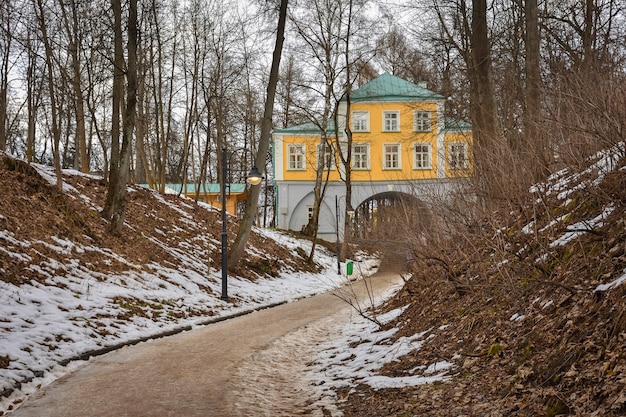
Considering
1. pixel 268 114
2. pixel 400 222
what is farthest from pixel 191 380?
pixel 268 114

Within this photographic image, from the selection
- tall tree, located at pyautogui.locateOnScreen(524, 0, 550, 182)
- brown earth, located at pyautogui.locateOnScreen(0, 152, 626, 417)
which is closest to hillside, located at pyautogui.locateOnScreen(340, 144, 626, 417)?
brown earth, located at pyautogui.locateOnScreen(0, 152, 626, 417)

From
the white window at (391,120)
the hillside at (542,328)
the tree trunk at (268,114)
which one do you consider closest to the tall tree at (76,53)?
the tree trunk at (268,114)

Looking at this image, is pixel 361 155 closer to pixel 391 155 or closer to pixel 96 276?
pixel 391 155

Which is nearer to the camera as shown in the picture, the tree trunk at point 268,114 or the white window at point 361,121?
the tree trunk at point 268,114

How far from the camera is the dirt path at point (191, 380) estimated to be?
691cm

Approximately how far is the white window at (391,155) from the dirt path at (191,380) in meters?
30.7

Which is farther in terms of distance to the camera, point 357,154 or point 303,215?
point 357,154

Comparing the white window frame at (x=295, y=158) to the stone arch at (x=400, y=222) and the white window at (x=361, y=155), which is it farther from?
the stone arch at (x=400, y=222)

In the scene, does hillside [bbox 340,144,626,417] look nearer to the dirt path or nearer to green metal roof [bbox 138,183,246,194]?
the dirt path

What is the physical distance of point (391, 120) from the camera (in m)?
43.4

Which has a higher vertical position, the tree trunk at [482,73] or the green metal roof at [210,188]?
the tree trunk at [482,73]

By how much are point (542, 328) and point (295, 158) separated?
3737 centimetres

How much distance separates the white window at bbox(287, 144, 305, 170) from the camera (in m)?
42.5

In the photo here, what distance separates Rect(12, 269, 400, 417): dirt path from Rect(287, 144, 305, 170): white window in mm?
29918
